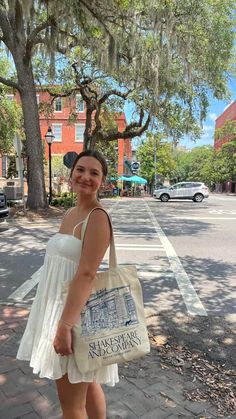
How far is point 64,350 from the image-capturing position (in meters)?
1.92

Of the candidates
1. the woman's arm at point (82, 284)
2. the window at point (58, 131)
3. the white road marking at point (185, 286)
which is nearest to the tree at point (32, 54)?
the white road marking at point (185, 286)

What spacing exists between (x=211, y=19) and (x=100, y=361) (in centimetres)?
1496

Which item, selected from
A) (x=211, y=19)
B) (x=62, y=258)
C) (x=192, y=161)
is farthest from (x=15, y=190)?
(x=192, y=161)

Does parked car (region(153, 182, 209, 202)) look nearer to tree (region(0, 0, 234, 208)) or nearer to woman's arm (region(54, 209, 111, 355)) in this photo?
tree (region(0, 0, 234, 208))

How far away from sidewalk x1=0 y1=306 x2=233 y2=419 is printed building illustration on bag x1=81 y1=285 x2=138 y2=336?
3.58 feet

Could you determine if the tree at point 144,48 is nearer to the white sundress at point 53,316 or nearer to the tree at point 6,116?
the white sundress at point 53,316

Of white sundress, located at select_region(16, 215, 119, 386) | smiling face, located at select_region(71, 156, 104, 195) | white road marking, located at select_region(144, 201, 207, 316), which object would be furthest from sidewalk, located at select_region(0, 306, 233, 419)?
smiling face, located at select_region(71, 156, 104, 195)

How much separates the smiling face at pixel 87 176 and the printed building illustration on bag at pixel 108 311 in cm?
52

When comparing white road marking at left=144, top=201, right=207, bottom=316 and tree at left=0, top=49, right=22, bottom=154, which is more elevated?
tree at left=0, top=49, right=22, bottom=154

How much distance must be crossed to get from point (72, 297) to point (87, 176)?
2.08ft

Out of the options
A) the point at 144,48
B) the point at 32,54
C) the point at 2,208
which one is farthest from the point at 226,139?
the point at 2,208

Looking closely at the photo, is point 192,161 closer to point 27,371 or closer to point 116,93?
point 116,93

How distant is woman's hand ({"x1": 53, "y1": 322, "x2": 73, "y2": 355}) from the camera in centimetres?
190

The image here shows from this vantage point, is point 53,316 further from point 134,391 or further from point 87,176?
point 134,391
